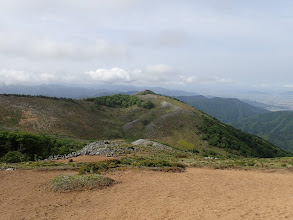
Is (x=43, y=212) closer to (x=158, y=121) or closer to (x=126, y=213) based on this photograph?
(x=126, y=213)

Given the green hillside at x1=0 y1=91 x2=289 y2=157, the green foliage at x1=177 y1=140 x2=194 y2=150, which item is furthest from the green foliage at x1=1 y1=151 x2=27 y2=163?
the green foliage at x1=177 y1=140 x2=194 y2=150

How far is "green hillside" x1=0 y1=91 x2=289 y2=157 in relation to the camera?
52.3 metres

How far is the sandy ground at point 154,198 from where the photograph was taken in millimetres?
9953

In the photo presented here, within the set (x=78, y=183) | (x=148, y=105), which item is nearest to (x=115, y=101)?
(x=148, y=105)

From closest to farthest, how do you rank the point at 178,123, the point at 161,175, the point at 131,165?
the point at 161,175, the point at 131,165, the point at 178,123

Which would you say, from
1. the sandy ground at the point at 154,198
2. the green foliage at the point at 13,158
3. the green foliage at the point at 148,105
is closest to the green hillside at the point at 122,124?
A: the green foliage at the point at 148,105

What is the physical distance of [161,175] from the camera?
1720cm

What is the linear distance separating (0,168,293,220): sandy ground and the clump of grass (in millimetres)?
549

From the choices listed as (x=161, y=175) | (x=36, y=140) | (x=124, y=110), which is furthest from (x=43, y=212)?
(x=124, y=110)

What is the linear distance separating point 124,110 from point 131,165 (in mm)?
67387

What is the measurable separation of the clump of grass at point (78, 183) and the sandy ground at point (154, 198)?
0.55m

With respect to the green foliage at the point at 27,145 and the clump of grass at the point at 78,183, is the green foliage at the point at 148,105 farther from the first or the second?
the clump of grass at the point at 78,183

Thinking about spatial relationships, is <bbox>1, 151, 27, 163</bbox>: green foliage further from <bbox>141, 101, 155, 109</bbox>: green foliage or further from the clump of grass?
<bbox>141, 101, 155, 109</bbox>: green foliage

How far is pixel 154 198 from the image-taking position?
473 inches
